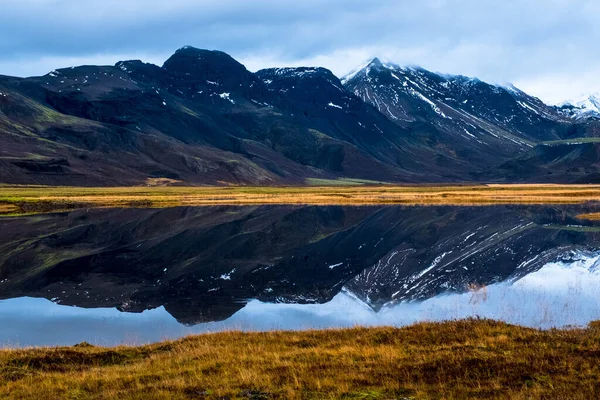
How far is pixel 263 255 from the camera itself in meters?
59.2

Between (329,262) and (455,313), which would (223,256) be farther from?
(455,313)

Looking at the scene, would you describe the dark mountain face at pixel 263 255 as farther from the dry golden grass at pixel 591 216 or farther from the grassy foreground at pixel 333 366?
the grassy foreground at pixel 333 366

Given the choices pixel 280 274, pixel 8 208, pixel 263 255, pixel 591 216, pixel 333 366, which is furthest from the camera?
pixel 8 208

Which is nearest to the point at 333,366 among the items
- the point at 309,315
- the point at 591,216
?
the point at 309,315

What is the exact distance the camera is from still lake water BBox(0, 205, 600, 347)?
101 feet

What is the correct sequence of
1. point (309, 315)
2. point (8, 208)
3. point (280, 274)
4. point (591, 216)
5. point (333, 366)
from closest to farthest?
point (333, 366)
point (309, 315)
point (280, 274)
point (591, 216)
point (8, 208)

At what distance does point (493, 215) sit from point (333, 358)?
283 ft

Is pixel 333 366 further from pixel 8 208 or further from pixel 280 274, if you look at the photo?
pixel 8 208

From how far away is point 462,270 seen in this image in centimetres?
4934

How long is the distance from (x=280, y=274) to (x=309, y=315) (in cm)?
1609

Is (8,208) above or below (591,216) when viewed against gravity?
above

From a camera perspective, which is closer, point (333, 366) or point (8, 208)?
point (333, 366)

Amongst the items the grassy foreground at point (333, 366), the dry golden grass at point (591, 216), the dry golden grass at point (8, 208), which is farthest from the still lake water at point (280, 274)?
the dry golden grass at point (8, 208)

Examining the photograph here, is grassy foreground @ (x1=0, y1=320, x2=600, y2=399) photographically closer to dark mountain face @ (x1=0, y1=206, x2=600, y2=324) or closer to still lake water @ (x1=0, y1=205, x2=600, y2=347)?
still lake water @ (x1=0, y1=205, x2=600, y2=347)
